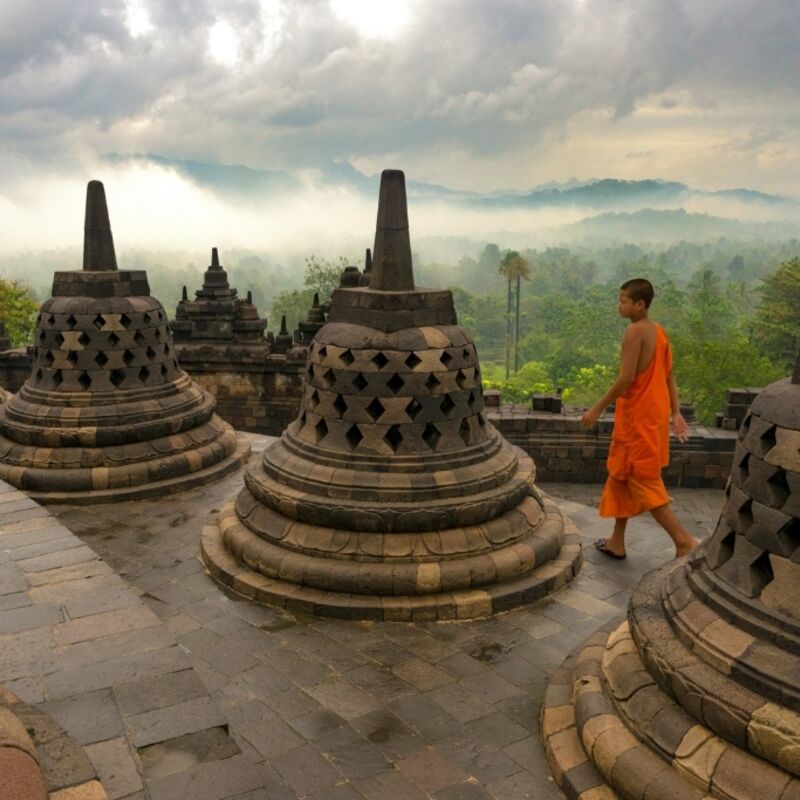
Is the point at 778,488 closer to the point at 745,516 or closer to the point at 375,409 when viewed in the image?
the point at 745,516

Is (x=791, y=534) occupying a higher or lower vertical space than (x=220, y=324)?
higher

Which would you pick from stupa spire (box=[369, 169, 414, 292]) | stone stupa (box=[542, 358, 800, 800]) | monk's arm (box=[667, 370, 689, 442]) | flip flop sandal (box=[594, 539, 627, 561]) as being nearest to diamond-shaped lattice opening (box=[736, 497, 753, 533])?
stone stupa (box=[542, 358, 800, 800])

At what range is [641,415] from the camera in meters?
5.48

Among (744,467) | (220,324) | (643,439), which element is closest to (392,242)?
(643,439)

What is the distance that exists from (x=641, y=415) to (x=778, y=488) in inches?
86.1

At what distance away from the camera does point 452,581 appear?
5.47m

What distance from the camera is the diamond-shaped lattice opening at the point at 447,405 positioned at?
5.97 meters

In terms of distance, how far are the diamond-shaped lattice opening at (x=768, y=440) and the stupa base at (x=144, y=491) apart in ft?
21.2

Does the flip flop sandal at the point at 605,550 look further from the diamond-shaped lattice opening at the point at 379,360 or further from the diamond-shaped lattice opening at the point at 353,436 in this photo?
the diamond-shaped lattice opening at the point at 379,360

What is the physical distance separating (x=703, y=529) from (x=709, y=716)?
6.70 metres

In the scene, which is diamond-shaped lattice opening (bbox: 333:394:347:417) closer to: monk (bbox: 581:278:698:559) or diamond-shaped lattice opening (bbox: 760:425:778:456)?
monk (bbox: 581:278:698:559)

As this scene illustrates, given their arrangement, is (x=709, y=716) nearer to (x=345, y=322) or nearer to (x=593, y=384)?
(x=345, y=322)

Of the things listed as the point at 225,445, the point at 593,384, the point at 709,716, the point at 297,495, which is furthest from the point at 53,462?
the point at 593,384

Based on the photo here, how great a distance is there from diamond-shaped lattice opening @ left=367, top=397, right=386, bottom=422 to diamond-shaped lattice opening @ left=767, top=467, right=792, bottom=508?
10.2 ft
